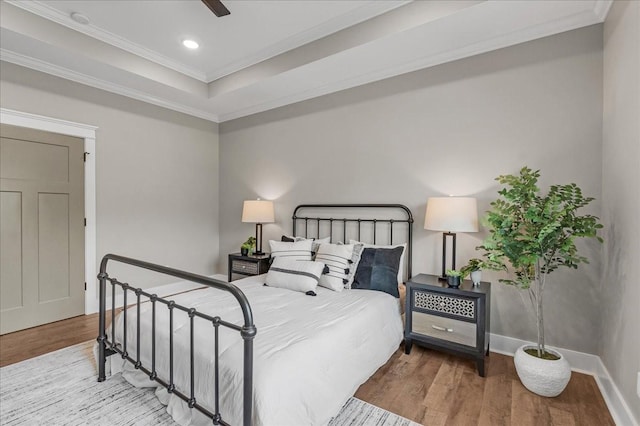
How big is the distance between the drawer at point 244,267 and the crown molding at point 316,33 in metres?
2.36

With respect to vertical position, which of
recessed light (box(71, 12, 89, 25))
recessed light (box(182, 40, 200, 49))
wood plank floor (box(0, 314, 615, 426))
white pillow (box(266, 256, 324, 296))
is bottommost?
wood plank floor (box(0, 314, 615, 426))

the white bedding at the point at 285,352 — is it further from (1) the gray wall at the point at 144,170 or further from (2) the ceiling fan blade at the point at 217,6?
(2) the ceiling fan blade at the point at 217,6

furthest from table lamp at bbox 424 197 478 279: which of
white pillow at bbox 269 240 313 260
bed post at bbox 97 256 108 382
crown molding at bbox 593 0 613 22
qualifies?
bed post at bbox 97 256 108 382

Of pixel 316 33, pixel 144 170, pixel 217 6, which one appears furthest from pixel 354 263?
pixel 144 170

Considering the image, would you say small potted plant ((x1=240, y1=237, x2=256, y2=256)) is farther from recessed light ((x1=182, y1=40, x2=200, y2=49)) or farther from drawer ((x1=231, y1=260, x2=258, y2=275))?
recessed light ((x1=182, y1=40, x2=200, y2=49))

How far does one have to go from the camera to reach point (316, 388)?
5.44ft

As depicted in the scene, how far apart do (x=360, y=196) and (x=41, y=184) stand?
11.2 feet

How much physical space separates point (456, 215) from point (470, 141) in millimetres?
784

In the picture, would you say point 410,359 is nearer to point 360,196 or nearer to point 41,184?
point 360,196

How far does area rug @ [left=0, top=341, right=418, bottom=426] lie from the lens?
189cm

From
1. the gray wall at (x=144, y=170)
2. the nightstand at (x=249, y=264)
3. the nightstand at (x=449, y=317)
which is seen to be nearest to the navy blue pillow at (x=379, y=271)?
the nightstand at (x=449, y=317)

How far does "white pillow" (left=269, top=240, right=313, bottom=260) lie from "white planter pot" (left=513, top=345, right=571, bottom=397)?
6.47ft

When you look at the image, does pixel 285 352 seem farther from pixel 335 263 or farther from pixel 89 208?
pixel 89 208

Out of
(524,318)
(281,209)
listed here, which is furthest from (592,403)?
(281,209)
